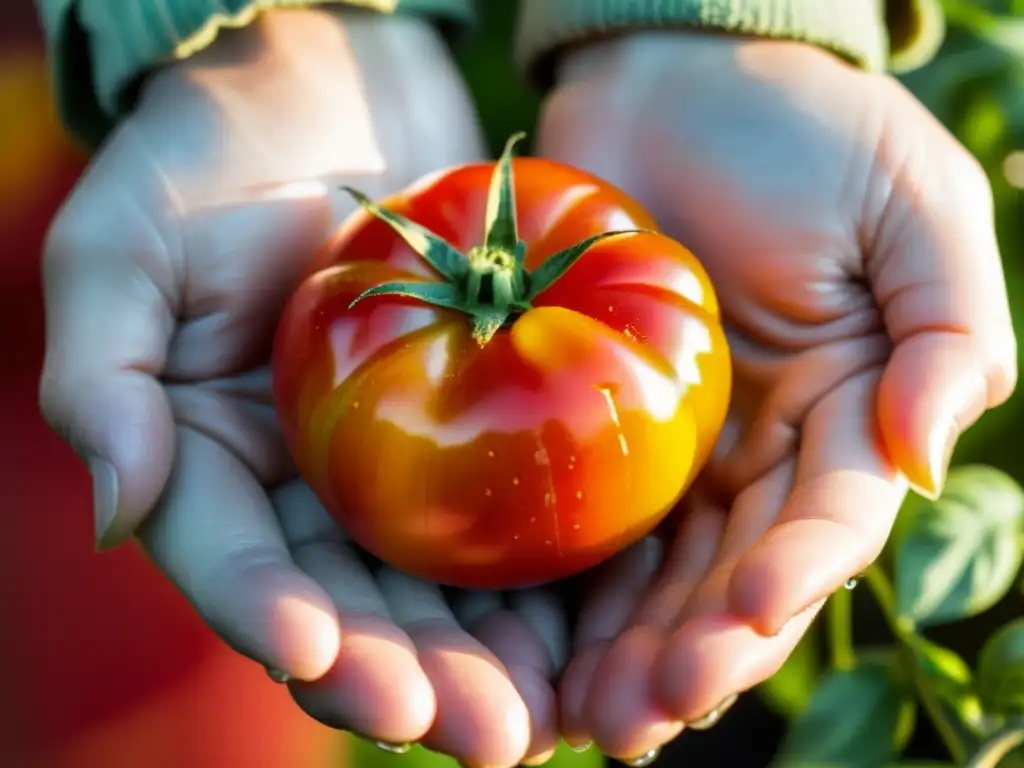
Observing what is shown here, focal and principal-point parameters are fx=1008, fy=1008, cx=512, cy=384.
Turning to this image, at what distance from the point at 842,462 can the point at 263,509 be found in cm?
33

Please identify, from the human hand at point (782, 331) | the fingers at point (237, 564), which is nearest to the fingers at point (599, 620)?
the human hand at point (782, 331)

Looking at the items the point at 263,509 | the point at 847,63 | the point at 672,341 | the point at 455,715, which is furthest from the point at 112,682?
the point at 847,63

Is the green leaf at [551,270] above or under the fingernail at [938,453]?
above

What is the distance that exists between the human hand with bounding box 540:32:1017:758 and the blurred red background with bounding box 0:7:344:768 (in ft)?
1.44

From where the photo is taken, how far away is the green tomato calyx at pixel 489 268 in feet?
1.73

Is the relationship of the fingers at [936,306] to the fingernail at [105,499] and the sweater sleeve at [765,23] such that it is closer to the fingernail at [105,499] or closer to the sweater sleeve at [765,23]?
the sweater sleeve at [765,23]

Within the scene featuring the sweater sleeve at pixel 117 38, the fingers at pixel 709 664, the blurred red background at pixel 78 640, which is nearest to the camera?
the fingers at pixel 709 664

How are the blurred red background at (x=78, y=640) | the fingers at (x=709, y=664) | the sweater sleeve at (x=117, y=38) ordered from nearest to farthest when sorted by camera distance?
the fingers at (x=709, y=664)
the sweater sleeve at (x=117, y=38)
the blurred red background at (x=78, y=640)

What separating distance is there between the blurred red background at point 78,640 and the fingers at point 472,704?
1.37 feet

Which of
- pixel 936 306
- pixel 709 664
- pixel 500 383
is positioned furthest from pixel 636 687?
pixel 936 306

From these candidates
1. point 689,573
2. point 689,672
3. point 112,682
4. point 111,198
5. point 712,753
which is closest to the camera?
point 689,672

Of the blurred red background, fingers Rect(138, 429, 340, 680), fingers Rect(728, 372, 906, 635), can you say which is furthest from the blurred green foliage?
fingers Rect(138, 429, 340, 680)

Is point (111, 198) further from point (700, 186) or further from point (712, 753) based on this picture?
point (712, 753)

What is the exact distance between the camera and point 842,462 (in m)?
0.57
